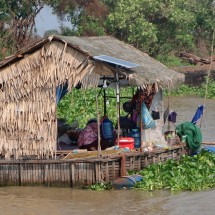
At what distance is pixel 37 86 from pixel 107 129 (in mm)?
1481

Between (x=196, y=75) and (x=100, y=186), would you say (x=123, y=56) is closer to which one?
(x=100, y=186)

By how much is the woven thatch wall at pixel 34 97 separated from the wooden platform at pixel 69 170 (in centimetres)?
22

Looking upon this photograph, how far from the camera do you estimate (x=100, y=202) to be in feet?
36.6

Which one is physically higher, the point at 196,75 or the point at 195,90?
the point at 196,75

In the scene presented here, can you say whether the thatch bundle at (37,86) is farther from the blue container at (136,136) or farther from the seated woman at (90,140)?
the blue container at (136,136)

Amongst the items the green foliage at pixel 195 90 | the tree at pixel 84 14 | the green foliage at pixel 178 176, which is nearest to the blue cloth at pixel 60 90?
the green foliage at pixel 178 176

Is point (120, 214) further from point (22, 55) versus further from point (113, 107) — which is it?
point (113, 107)

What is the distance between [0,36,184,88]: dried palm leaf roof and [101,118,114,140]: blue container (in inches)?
40.3

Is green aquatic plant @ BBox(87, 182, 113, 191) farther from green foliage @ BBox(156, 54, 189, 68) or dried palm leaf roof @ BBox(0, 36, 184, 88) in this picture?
green foliage @ BBox(156, 54, 189, 68)

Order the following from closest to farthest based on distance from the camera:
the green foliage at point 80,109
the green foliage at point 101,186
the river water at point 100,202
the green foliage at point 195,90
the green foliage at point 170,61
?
the river water at point 100,202 → the green foliage at point 101,186 → the green foliage at point 80,109 → the green foliage at point 195,90 → the green foliage at point 170,61

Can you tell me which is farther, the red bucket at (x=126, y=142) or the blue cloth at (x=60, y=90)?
the red bucket at (x=126, y=142)

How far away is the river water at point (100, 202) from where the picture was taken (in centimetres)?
1076

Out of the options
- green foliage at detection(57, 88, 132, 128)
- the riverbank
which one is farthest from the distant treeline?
green foliage at detection(57, 88, 132, 128)

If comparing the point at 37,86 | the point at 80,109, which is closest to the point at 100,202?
the point at 37,86
